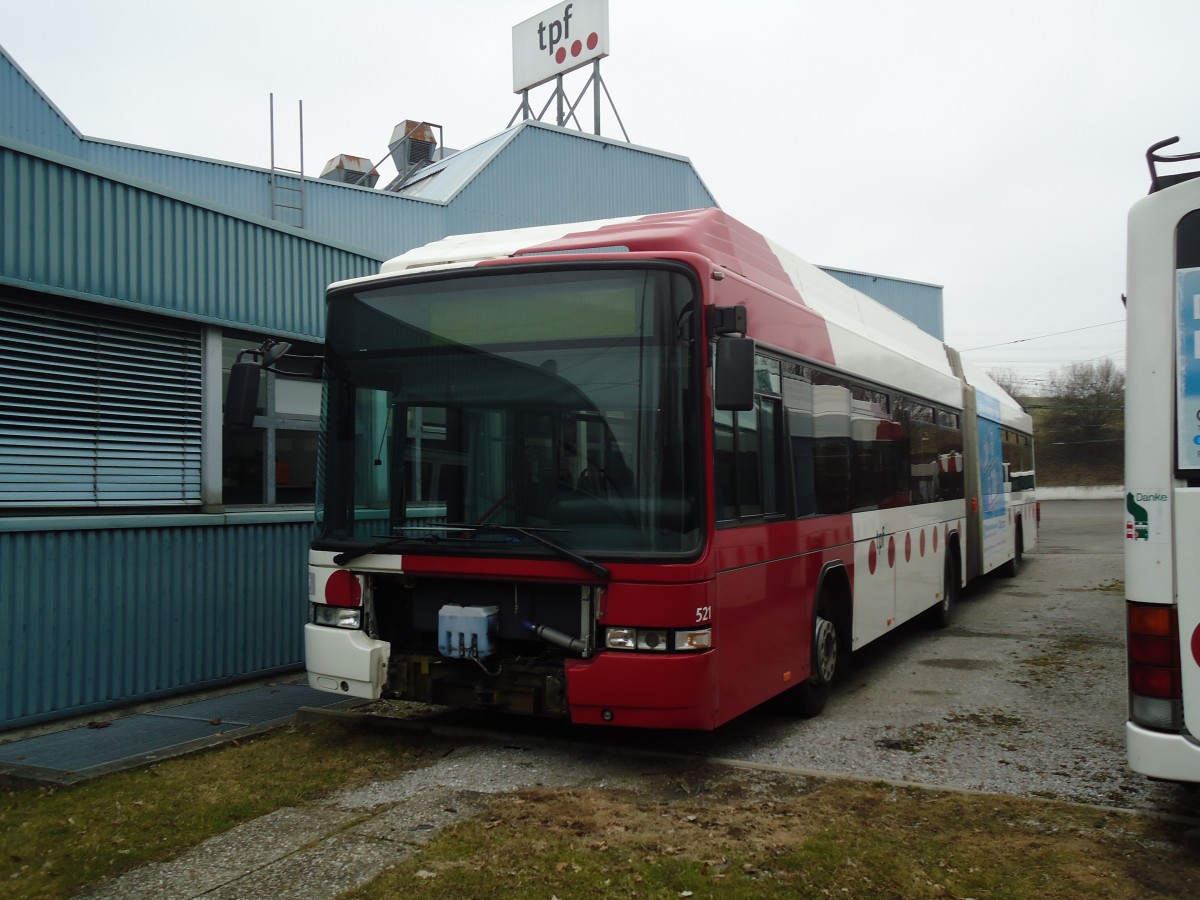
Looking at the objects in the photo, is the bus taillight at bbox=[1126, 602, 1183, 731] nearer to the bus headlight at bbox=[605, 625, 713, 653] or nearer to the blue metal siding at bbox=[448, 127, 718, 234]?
the bus headlight at bbox=[605, 625, 713, 653]

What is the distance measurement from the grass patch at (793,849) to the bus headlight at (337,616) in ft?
5.30

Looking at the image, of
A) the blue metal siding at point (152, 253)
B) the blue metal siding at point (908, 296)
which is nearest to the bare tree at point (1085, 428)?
the blue metal siding at point (908, 296)

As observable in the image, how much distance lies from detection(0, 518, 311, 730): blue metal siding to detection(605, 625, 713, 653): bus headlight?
4.41 metres

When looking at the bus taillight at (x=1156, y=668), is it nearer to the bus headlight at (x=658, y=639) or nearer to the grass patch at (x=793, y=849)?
the grass patch at (x=793, y=849)

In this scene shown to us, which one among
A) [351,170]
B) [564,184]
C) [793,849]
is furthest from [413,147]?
[793,849]

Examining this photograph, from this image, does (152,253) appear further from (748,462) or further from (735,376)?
(735,376)

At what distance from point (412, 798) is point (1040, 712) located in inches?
189

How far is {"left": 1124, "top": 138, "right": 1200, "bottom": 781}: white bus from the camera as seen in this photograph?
444 cm

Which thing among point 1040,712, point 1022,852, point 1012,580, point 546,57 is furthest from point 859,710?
point 546,57

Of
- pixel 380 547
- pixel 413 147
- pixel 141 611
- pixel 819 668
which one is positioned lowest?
pixel 819 668

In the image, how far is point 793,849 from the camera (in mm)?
4852

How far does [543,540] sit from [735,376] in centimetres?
138

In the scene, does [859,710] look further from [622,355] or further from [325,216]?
[325,216]

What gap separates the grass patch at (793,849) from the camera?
4.43m
